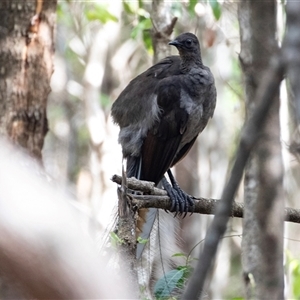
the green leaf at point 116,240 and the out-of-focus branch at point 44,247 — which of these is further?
the green leaf at point 116,240

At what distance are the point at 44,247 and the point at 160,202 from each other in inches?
113

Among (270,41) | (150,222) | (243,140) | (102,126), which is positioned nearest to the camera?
(243,140)

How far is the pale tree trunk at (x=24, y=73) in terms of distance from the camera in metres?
6.02

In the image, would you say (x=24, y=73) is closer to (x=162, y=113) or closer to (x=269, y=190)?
(x=162, y=113)

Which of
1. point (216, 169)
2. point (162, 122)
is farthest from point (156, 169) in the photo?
point (216, 169)

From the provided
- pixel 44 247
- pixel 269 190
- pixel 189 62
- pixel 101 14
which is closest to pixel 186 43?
pixel 189 62

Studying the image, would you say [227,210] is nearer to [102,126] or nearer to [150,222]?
[150,222]

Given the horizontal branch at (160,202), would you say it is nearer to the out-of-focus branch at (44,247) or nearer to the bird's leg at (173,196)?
the bird's leg at (173,196)

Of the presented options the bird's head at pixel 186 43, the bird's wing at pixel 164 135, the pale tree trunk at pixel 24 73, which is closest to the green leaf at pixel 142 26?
the bird's head at pixel 186 43

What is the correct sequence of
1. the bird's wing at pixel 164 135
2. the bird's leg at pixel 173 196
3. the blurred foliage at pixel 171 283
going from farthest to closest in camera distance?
the bird's wing at pixel 164 135, the bird's leg at pixel 173 196, the blurred foliage at pixel 171 283

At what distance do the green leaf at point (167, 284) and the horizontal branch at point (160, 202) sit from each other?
1.52ft

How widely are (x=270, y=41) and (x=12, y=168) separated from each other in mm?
995

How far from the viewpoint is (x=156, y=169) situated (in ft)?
18.0

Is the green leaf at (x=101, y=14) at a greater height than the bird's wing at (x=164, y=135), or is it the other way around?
the green leaf at (x=101, y=14)
